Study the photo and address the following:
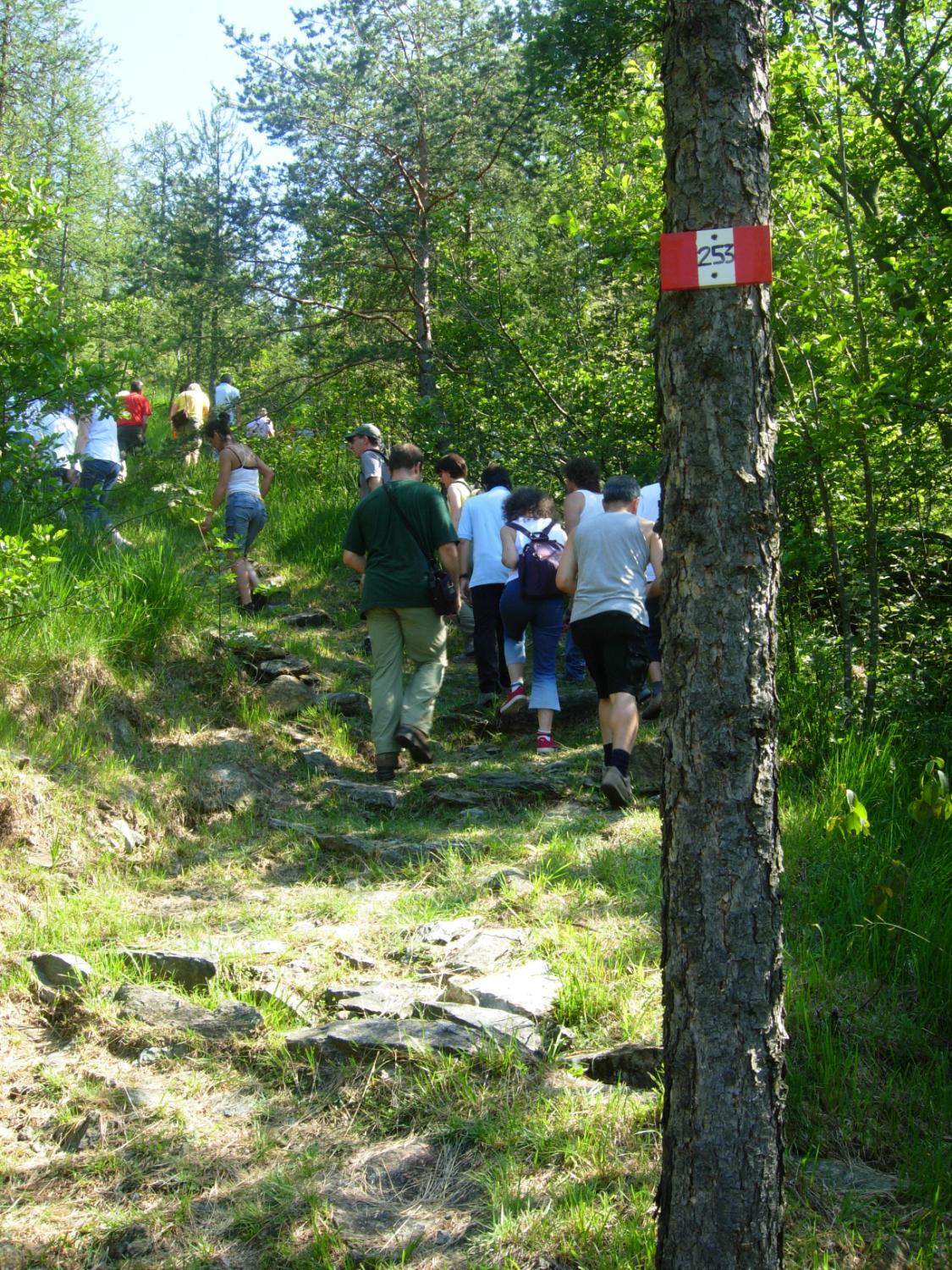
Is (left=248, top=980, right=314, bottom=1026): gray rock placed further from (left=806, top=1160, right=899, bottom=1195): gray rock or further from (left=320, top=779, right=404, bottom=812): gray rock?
(left=320, top=779, right=404, bottom=812): gray rock

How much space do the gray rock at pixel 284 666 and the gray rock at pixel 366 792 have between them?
1592 millimetres

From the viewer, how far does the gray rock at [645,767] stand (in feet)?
23.5

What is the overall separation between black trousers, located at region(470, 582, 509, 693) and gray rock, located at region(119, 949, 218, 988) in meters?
4.84

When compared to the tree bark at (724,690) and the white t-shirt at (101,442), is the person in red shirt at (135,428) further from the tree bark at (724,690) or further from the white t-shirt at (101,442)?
the tree bark at (724,690)

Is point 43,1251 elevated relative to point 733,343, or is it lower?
lower

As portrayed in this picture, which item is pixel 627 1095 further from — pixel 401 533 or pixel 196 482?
pixel 196 482

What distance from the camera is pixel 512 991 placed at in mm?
4250

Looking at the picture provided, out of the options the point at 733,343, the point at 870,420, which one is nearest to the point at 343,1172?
the point at 733,343

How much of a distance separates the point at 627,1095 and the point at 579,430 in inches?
334

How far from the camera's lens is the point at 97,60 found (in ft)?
68.3

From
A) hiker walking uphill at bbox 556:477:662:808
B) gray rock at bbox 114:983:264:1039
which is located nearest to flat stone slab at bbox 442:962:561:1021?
gray rock at bbox 114:983:264:1039

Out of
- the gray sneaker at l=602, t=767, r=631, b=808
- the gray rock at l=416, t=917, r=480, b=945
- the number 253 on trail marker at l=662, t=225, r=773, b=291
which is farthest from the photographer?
the gray sneaker at l=602, t=767, r=631, b=808

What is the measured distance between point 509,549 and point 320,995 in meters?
4.55

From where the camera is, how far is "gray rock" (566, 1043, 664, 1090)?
3.78 meters
